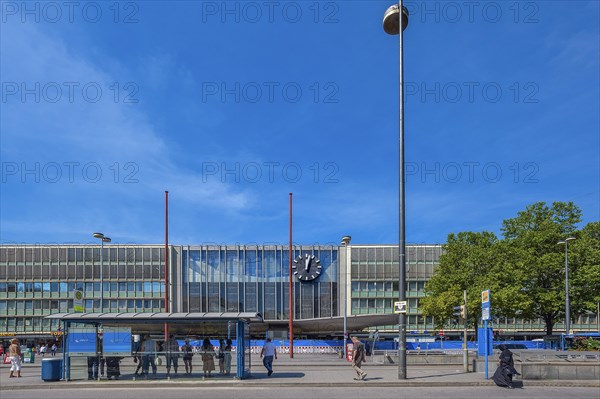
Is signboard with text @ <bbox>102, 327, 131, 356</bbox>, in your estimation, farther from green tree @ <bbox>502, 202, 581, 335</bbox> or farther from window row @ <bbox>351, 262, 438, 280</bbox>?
window row @ <bbox>351, 262, 438, 280</bbox>

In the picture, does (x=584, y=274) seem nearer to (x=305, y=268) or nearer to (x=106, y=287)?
(x=305, y=268)

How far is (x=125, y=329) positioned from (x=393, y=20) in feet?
49.2

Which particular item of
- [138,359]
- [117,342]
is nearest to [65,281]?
[117,342]

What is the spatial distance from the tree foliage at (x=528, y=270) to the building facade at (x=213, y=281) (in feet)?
88.1

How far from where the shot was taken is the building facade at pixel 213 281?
71750 millimetres

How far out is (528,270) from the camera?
1681 inches

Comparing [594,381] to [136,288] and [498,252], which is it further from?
[136,288]

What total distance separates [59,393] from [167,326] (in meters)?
4.53

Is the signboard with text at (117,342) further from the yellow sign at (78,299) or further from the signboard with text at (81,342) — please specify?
the yellow sign at (78,299)

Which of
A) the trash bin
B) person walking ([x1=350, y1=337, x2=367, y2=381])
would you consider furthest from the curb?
the trash bin

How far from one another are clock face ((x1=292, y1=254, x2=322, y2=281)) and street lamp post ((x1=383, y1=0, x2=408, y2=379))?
2072 inches

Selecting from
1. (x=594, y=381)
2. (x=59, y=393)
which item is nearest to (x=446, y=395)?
(x=594, y=381)

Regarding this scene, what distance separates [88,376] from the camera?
19656mm

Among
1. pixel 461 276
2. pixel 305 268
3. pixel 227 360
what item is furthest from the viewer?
pixel 305 268
